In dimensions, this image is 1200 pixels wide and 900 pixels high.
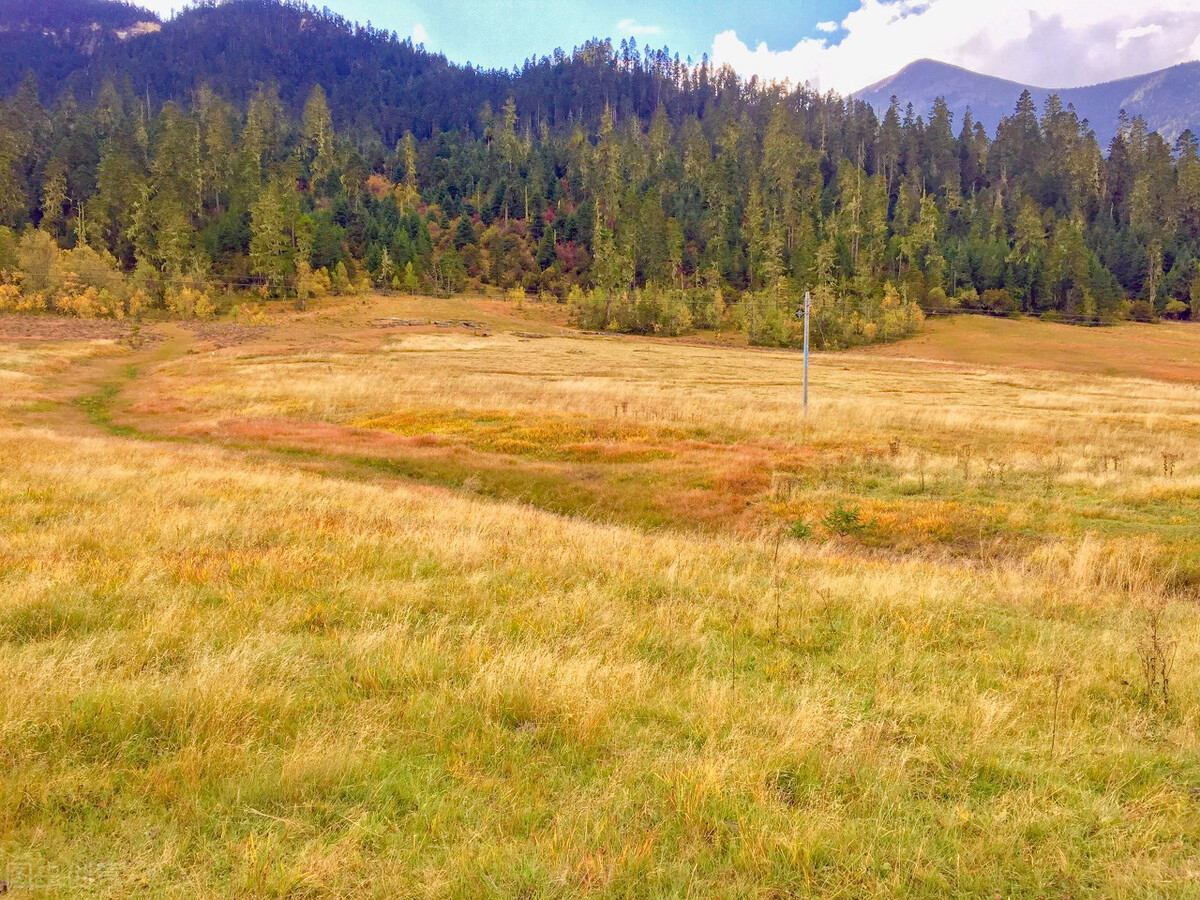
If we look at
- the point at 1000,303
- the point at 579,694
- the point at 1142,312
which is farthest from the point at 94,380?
the point at 1142,312

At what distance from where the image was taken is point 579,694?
5.36 m

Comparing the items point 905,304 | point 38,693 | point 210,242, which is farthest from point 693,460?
point 210,242

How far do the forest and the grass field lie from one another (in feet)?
277

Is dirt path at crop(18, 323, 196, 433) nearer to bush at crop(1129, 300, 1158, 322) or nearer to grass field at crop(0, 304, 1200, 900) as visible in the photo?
grass field at crop(0, 304, 1200, 900)

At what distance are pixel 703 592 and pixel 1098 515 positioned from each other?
45.0 ft

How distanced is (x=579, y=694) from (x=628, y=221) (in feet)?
385

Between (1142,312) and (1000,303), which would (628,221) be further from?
(1142,312)

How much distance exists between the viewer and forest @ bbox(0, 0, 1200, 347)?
321 feet

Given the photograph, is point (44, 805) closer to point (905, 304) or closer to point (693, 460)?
point (693, 460)

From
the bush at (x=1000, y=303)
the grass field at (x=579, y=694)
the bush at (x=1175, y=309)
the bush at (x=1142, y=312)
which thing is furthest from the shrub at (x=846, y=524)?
the bush at (x=1175, y=309)

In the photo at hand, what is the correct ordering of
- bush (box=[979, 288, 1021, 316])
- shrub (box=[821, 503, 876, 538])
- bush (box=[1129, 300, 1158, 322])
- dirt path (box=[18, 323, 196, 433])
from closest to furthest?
shrub (box=[821, 503, 876, 538]) → dirt path (box=[18, 323, 196, 433]) → bush (box=[1129, 300, 1158, 322]) → bush (box=[979, 288, 1021, 316])

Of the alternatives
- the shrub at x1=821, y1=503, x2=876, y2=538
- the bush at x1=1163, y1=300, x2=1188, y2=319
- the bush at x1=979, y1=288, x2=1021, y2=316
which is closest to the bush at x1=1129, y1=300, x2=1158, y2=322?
the bush at x1=1163, y1=300, x2=1188, y2=319

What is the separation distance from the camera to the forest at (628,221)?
97938 mm

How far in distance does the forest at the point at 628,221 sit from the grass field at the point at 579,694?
84470 millimetres
